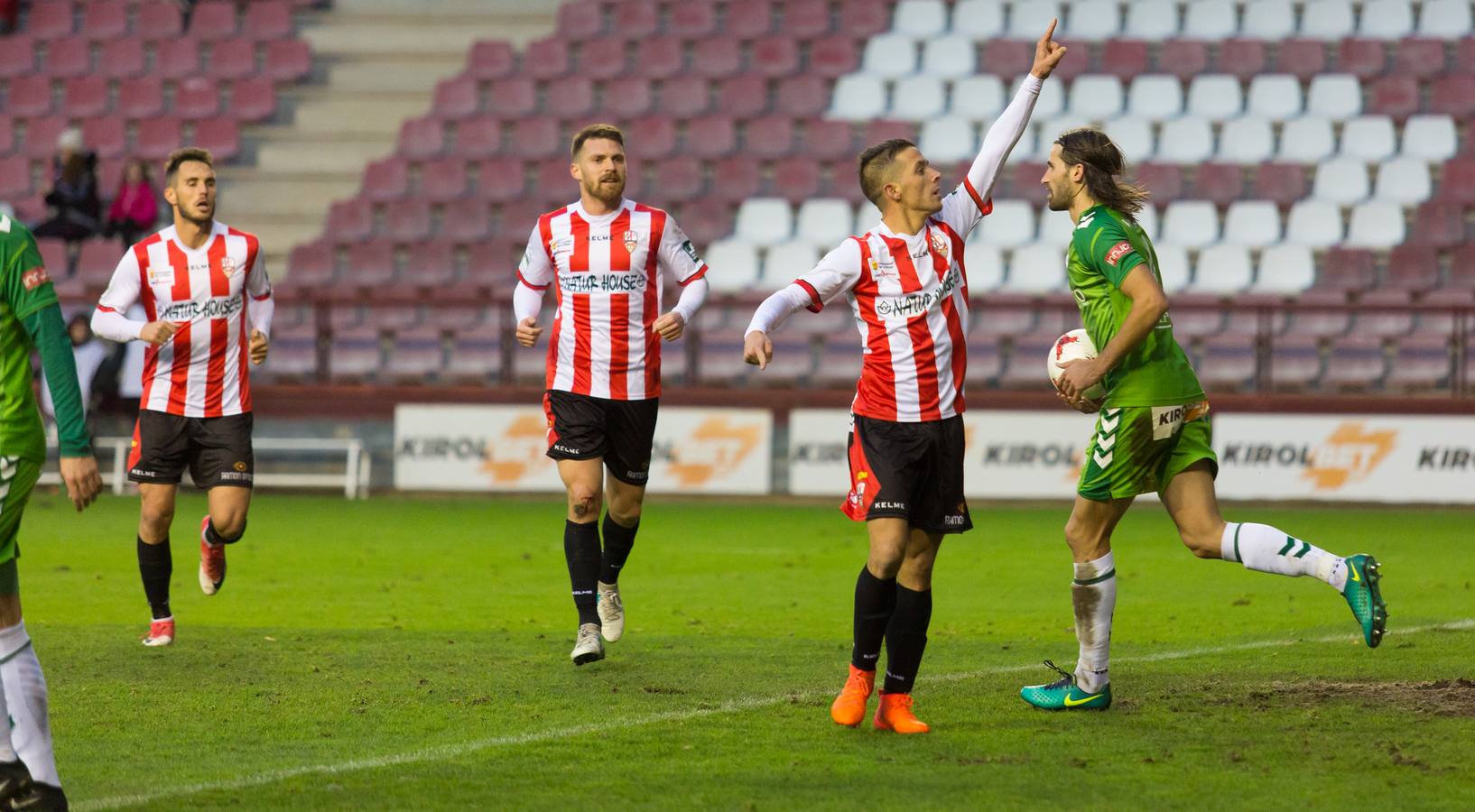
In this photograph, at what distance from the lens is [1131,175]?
19.5m

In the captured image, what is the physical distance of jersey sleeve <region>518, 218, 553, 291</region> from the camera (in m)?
7.89

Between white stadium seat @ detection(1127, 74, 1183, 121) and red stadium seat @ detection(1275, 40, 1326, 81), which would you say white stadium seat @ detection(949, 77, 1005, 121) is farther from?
red stadium seat @ detection(1275, 40, 1326, 81)

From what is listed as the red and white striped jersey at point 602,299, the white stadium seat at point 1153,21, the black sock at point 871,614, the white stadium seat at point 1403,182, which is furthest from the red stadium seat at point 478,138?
the black sock at point 871,614

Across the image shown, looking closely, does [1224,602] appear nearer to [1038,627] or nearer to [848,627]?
[1038,627]

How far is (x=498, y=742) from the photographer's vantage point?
5684 mm

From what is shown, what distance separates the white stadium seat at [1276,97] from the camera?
20.4m

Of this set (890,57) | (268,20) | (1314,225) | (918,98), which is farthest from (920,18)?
(268,20)

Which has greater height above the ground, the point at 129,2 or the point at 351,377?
the point at 129,2

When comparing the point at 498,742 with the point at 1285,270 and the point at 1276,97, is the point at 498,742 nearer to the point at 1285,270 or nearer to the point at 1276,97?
the point at 1285,270

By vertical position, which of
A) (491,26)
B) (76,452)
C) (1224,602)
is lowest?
(1224,602)

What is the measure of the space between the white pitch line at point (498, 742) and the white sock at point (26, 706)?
0.21 m

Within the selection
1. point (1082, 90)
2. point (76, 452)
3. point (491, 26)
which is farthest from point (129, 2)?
point (76, 452)

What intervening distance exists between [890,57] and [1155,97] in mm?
3393

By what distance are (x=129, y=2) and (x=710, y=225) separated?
10.6 metres
